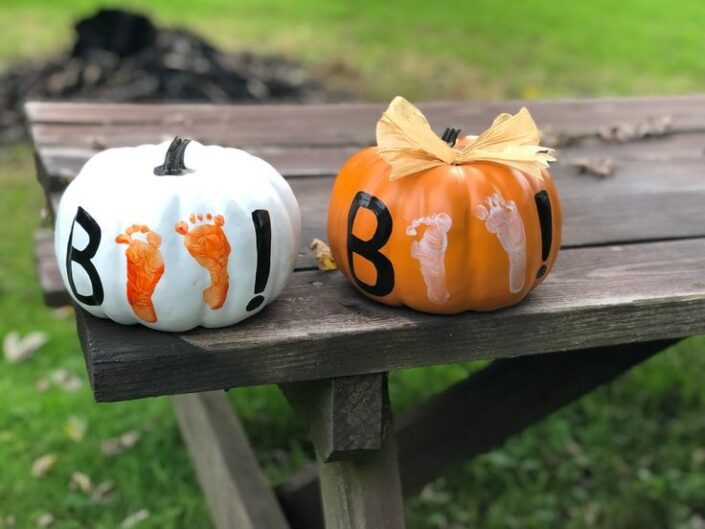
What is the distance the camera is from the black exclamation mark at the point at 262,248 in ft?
4.21

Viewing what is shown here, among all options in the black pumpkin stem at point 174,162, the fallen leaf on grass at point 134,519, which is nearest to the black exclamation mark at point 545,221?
the black pumpkin stem at point 174,162

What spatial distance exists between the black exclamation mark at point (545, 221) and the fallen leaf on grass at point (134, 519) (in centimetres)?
172

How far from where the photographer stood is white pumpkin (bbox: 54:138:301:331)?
4.02 ft

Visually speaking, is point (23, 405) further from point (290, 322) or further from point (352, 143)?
point (290, 322)

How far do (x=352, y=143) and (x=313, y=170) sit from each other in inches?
11.7

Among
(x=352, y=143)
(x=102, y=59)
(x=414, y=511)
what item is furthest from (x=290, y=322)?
(x=102, y=59)

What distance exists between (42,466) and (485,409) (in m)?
1.59

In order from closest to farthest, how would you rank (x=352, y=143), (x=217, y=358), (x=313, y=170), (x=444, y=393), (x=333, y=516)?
(x=217, y=358)
(x=333, y=516)
(x=444, y=393)
(x=313, y=170)
(x=352, y=143)

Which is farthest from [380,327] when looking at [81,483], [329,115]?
[81,483]

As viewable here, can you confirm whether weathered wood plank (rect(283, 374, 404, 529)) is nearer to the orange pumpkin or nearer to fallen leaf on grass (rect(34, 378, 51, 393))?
the orange pumpkin

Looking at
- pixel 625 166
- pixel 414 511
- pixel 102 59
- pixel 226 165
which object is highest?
pixel 226 165

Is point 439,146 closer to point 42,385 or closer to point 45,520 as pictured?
point 45,520

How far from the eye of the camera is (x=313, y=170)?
88.3 inches

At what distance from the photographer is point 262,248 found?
129 centimetres
